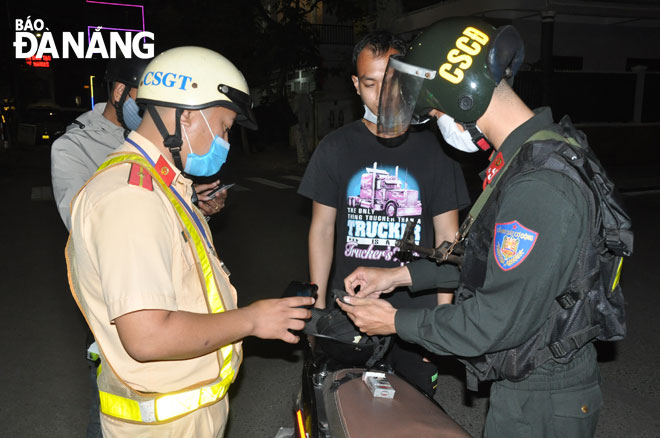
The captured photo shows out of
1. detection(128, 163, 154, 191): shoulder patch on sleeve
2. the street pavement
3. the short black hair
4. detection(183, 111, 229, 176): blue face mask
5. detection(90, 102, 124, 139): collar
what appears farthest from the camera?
the street pavement

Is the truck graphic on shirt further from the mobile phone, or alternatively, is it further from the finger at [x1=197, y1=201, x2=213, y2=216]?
the finger at [x1=197, y1=201, x2=213, y2=216]

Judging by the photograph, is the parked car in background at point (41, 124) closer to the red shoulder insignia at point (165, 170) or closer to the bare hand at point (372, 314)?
the red shoulder insignia at point (165, 170)

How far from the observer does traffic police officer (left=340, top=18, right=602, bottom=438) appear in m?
1.70

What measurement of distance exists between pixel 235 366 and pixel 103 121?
78.7 inches

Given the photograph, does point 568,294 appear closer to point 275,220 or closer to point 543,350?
point 543,350

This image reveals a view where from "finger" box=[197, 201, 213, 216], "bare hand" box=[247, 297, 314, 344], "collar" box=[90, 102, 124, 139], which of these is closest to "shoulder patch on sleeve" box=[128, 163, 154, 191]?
"bare hand" box=[247, 297, 314, 344]

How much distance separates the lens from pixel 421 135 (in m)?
3.26

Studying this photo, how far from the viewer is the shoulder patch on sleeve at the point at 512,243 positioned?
1683 millimetres

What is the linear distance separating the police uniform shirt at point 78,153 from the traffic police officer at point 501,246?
183 centimetres

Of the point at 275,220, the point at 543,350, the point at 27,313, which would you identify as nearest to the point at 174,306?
the point at 543,350

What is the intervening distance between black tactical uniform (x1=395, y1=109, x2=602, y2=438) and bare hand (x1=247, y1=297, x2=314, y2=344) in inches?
14.7

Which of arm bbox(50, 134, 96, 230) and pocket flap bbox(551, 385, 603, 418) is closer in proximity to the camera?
pocket flap bbox(551, 385, 603, 418)
